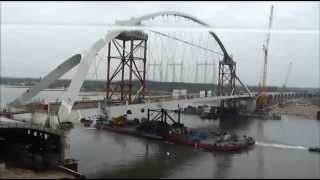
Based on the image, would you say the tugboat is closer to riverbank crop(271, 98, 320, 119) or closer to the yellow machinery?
the yellow machinery

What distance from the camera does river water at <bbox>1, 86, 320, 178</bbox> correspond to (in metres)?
6.57

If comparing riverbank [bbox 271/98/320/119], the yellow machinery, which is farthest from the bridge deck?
riverbank [bbox 271/98/320/119]

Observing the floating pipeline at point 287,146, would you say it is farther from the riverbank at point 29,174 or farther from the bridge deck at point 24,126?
the riverbank at point 29,174

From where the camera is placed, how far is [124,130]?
10742 millimetres

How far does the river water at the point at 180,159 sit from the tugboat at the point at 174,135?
26cm

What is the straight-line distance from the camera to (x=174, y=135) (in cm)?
976

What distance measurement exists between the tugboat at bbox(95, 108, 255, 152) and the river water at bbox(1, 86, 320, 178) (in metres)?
0.26

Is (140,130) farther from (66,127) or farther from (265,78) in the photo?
(265,78)

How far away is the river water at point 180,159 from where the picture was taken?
657cm

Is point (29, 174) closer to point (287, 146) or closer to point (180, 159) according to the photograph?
point (180, 159)

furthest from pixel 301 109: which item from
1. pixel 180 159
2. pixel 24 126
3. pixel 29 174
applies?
pixel 29 174

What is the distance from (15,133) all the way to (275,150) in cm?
478

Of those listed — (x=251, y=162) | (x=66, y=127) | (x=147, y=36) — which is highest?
(x=147, y=36)

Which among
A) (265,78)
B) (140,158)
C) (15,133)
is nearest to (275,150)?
(140,158)
